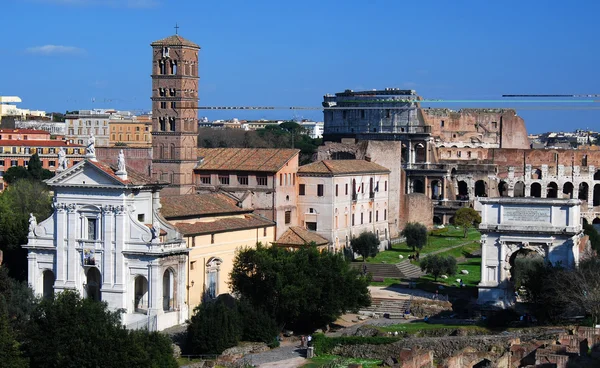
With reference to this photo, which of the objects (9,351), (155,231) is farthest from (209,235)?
(9,351)

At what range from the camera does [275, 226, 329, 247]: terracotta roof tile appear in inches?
2347

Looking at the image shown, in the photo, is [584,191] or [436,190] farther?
[584,191]

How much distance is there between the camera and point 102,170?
168ft

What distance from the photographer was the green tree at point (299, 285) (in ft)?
167

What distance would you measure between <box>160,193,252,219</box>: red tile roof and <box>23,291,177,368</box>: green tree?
987 cm

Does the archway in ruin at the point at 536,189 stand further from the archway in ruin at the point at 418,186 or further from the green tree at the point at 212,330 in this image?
the green tree at the point at 212,330

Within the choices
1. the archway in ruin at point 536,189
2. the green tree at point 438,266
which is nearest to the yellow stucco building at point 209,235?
the green tree at point 438,266

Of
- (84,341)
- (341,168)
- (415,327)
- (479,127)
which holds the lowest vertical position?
(415,327)

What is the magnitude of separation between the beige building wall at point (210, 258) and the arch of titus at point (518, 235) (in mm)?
11111

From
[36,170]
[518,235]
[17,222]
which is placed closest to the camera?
[518,235]

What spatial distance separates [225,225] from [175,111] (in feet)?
40.8

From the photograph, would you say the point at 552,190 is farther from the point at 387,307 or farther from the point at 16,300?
the point at 16,300

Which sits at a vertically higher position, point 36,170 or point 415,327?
point 36,170

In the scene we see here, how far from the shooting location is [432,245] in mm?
74812
